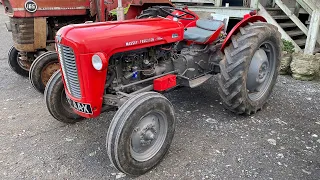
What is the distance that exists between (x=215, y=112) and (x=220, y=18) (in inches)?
54.8

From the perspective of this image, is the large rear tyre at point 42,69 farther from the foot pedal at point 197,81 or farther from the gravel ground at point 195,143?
the foot pedal at point 197,81

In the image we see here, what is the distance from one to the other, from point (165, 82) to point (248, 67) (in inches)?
40.0

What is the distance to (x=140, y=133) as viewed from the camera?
2.59 m

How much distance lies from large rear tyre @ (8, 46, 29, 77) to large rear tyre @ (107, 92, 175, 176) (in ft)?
11.1

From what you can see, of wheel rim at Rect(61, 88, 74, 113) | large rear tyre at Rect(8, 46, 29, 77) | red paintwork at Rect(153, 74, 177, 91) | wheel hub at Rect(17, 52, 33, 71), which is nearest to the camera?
red paintwork at Rect(153, 74, 177, 91)

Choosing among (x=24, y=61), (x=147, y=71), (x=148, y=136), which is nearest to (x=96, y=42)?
(x=147, y=71)

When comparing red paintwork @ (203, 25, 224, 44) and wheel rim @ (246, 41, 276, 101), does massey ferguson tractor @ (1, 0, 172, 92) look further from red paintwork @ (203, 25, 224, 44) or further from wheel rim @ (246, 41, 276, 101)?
wheel rim @ (246, 41, 276, 101)

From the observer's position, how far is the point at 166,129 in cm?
274

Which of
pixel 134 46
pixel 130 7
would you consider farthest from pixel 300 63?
pixel 134 46

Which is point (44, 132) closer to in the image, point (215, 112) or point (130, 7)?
point (215, 112)

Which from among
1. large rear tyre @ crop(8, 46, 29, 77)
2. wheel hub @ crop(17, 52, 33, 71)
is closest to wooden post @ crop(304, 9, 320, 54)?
wheel hub @ crop(17, 52, 33, 71)

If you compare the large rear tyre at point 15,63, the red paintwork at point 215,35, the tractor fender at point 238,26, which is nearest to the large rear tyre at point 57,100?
the red paintwork at point 215,35

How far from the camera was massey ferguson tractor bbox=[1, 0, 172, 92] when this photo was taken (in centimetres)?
423

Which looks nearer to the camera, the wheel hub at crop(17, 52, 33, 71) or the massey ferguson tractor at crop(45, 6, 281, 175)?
the massey ferguson tractor at crop(45, 6, 281, 175)
